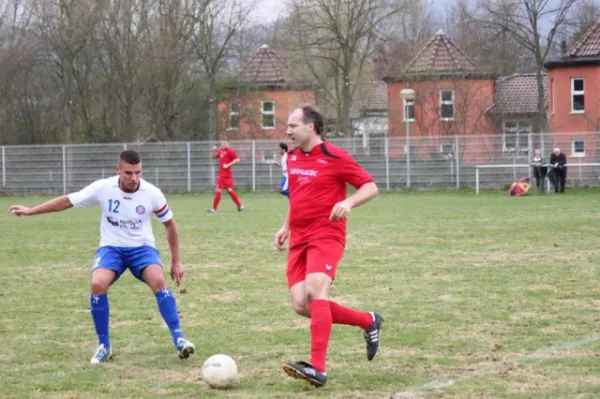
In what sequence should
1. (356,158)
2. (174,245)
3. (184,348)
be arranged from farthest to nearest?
1. (356,158)
2. (174,245)
3. (184,348)

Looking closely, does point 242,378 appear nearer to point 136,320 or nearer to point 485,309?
point 136,320

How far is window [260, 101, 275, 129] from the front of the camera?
169ft

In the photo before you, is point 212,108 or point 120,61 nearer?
point 120,61

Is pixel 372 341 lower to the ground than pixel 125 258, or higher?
lower

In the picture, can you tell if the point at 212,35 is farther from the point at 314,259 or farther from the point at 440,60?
the point at 314,259

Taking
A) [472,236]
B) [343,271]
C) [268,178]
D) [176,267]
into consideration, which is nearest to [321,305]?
[176,267]

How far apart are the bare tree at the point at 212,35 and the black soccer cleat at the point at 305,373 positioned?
39006 millimetres

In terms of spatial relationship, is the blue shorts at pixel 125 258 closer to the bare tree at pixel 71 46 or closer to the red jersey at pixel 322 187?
the red jersey at pixel 322 187

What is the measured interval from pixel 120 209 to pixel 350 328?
2.29 m

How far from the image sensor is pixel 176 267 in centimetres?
809

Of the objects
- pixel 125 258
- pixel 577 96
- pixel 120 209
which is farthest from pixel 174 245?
pixel 577 96

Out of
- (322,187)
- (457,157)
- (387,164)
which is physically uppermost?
(457,157)

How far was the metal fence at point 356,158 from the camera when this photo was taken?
36.8 metres

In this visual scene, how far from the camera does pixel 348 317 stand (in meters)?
7.16
